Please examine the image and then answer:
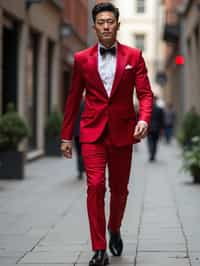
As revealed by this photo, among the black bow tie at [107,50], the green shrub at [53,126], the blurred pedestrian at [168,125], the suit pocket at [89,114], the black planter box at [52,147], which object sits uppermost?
the black bow tie at [107,50]

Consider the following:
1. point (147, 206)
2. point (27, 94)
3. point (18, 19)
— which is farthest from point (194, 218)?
point (27, 94)

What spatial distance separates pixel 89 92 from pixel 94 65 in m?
0.24

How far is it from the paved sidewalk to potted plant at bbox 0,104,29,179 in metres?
0.35

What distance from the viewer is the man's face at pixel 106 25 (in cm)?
684

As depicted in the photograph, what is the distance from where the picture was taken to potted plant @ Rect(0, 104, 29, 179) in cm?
1520

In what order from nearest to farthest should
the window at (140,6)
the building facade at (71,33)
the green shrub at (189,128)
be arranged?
1. the green shrub at (189,128)
2. the building facade at (71,33)
3. the window at (140,6)

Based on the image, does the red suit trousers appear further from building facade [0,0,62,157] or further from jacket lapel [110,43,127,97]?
building facade [0,0,62,157]

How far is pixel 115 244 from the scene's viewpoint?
23.8ft

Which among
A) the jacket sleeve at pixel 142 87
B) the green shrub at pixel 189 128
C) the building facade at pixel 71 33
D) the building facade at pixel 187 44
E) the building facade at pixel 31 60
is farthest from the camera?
the building facade at pixel 71 33

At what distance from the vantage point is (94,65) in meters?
6.94

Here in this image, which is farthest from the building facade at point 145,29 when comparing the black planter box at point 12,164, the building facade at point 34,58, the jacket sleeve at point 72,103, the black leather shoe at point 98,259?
the black leather shoe at point 98,259

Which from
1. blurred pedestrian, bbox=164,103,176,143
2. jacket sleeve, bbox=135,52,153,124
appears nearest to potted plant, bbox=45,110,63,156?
blurred pedestrian, bbox=164,103,176,143

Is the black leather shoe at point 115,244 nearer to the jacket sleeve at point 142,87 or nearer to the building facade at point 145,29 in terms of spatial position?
the jacket sleeve at point 142,87

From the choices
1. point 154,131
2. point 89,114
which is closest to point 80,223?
point 89,114
